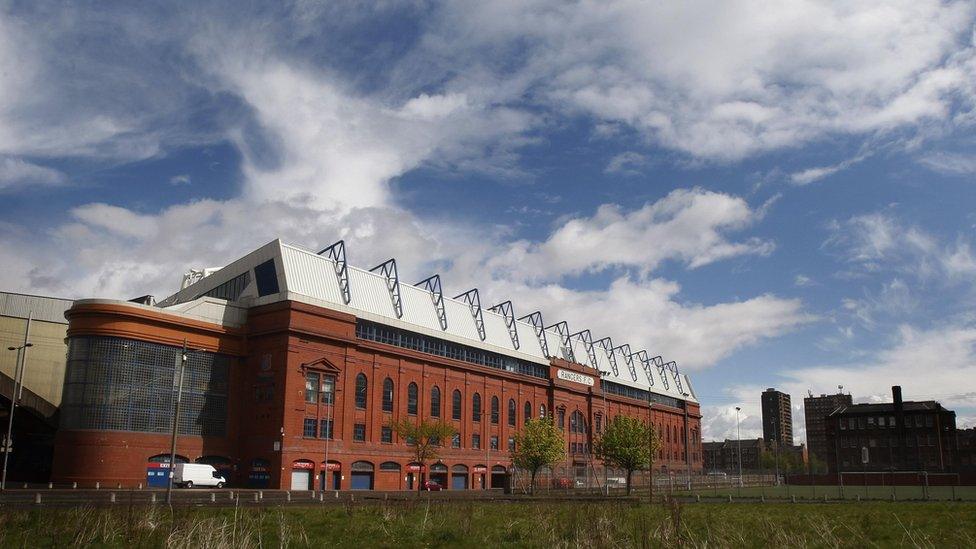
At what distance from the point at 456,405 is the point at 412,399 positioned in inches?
324

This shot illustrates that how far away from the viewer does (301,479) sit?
70.8 m

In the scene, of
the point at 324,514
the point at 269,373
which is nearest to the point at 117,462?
the point at 269,373

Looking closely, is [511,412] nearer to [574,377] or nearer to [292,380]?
[574,377]

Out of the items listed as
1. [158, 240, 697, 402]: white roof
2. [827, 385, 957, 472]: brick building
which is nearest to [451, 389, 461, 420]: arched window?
[158, 240, 697, 402]: white roof

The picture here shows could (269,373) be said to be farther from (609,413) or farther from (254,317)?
(609,413)

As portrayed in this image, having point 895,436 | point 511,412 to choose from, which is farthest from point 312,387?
point 895,436

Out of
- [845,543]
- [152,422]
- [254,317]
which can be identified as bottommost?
[845,543]

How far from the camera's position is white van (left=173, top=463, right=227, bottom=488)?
64375 mm

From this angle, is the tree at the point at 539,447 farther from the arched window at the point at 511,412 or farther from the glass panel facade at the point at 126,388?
the glass panel facade at the point at 126,388

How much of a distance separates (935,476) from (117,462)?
299 feet

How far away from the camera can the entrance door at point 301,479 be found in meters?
69.9

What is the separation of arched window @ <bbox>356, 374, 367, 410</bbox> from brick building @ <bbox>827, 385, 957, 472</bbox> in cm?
8515

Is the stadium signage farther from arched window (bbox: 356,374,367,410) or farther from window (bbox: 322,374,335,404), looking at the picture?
window (bbox: 322,374,335,404)

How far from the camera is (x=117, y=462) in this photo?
6425 centimetres
